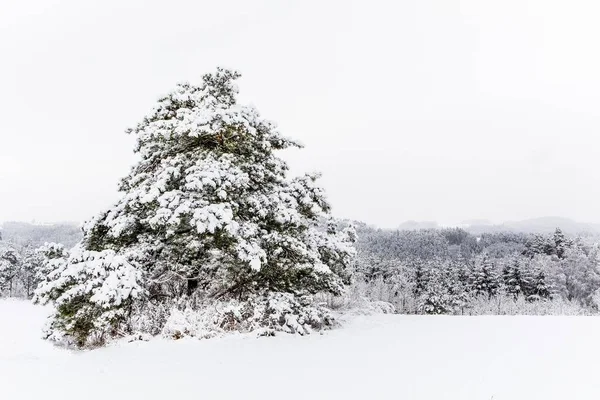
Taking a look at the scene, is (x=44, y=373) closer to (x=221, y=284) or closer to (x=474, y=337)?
(x=221, y=284)

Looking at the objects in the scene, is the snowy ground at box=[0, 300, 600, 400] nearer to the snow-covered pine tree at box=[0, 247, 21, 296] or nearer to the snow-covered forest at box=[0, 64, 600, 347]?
the snow-covered forest at box=[0, 64, 600, 347]

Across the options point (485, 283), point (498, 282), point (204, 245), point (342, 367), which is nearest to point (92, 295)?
point (204, 245)

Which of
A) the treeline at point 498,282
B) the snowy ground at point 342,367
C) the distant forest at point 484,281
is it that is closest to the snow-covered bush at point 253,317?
the snowy ground at point 342,367

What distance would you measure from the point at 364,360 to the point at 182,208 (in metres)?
4.95

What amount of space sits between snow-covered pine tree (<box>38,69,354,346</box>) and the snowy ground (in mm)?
1526

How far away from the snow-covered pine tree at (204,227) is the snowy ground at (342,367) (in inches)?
60.1

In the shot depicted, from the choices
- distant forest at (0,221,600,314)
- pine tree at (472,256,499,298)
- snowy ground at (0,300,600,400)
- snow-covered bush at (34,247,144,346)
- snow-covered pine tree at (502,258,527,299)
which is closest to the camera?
snowy ground at (0,300,600,400)

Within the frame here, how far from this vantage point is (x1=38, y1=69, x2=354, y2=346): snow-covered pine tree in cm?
870

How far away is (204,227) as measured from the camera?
28.5 ft

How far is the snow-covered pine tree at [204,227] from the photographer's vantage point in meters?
8.70

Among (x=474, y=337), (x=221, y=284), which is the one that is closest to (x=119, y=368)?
(x=221, y=284)

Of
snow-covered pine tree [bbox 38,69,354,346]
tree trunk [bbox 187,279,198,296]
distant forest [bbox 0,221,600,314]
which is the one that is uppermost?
snow-covered pine tree [bbox 38,69,354,346]

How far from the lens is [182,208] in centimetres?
888

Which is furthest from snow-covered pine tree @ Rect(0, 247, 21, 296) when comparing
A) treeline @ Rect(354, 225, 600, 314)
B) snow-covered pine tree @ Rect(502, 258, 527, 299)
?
snow-covered pine tree @ Rect(502, 258, 527, 299)
